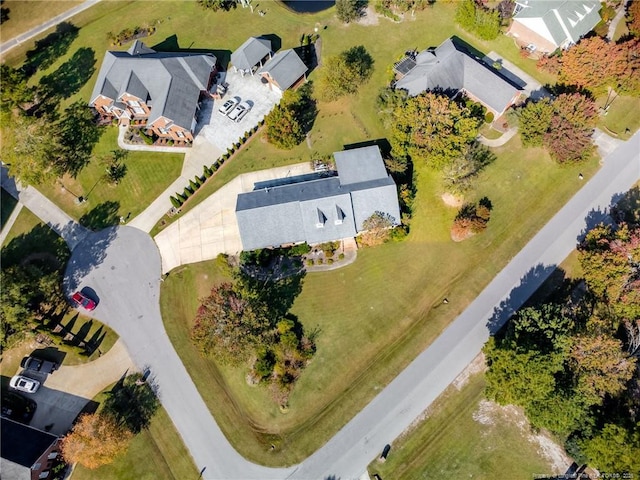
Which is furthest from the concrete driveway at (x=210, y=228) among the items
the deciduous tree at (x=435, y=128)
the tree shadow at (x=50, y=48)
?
the tree shadow at (x=50, y=48)

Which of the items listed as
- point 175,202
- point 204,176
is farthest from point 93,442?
point 204,176

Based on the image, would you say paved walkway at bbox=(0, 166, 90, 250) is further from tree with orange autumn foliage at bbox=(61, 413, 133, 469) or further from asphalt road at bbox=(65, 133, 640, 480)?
tree with orange autumn foliage at bbox=(61, 413, 133, 469)

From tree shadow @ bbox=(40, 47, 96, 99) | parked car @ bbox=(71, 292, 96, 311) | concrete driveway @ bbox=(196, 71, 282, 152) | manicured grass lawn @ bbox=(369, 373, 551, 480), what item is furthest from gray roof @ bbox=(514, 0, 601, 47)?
parked car @ bbox=(71, 292, 96, 311)

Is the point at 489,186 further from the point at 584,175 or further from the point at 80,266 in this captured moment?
the point at 80,266

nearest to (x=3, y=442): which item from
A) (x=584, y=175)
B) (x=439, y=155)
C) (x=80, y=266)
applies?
(x=80, y=266)

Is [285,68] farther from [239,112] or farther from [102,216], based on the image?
[102,216]

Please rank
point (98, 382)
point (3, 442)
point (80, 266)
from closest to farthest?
point (3, 442), point (98, 382), point (80, 266)
